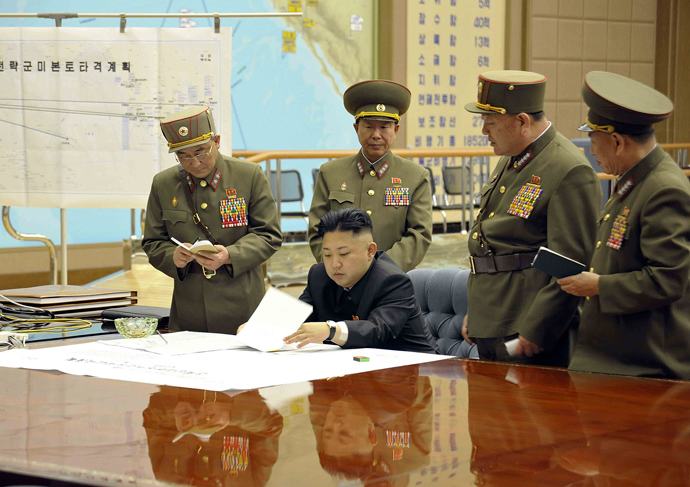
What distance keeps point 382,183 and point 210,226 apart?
739 mm

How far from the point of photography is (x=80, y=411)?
151 cm

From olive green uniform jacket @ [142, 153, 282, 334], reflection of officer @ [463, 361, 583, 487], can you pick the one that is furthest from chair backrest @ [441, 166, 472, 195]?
reflection of officer @ [463, 361, 583, 487]

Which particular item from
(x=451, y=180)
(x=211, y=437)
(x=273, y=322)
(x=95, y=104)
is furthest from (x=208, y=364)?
(x=451, y=180)

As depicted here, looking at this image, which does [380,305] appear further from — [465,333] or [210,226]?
[210,226]

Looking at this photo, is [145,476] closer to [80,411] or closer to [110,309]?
[80,411]

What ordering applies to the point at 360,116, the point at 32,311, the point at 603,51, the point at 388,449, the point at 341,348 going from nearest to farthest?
the point at 388,449 < the point at 341,348 < the point at 32,311 < the point at 360,116 < the point at 603,51

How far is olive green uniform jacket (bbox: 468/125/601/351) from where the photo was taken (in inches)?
88.1

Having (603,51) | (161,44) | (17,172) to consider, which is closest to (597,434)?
(161,44)

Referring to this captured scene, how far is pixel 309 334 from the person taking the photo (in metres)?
2.11

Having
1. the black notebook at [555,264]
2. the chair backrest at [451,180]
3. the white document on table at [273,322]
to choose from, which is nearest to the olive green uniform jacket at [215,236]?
the white document on table at [273,322]

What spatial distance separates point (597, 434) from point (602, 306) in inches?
28.6

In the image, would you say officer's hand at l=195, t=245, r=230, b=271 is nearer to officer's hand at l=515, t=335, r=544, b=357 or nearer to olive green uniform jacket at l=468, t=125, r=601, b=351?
olive green uniform jacket at l=468, t=125, r=601, b=351

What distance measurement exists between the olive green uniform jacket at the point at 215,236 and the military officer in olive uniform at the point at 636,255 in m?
1.28

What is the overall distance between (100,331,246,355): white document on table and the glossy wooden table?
1.10 feet
